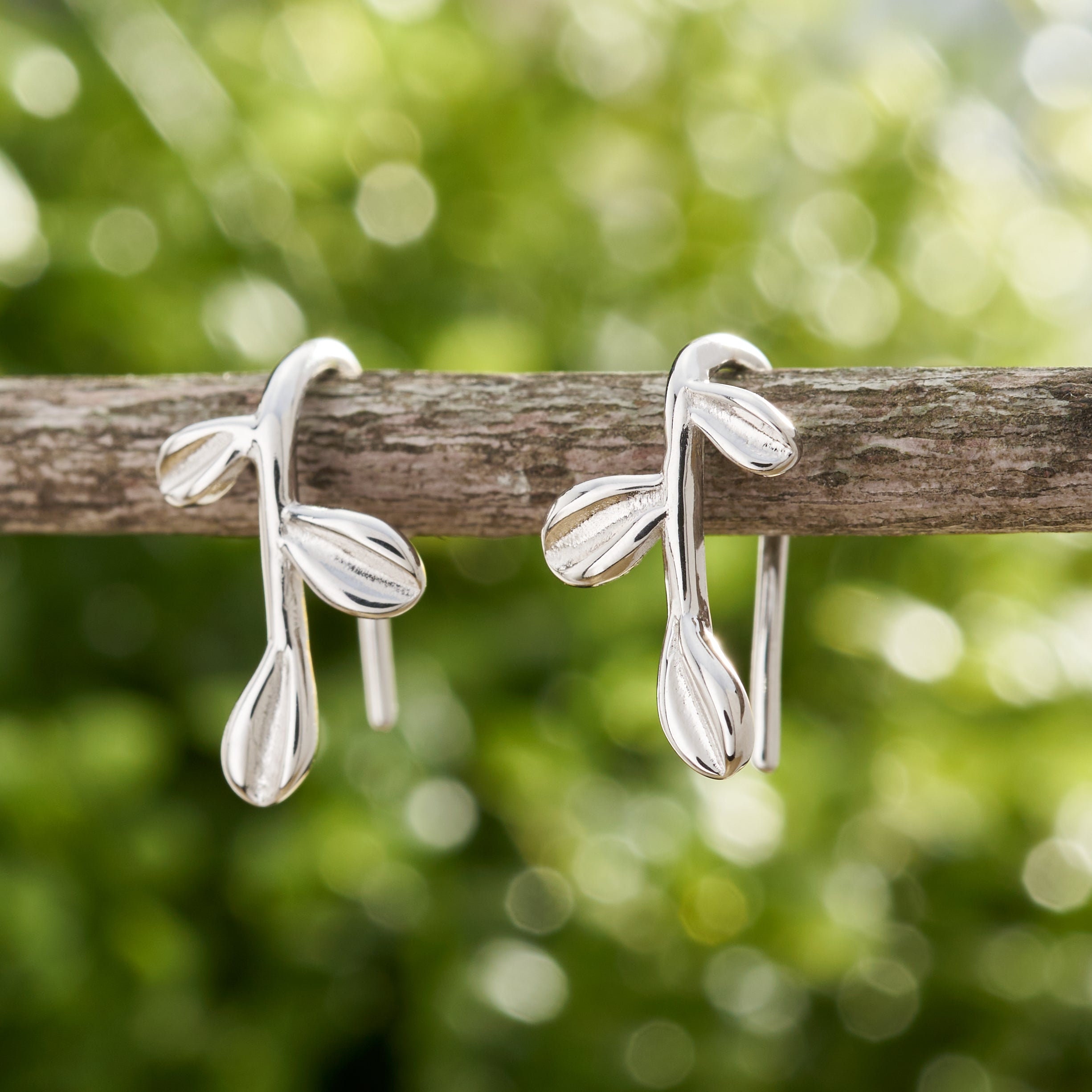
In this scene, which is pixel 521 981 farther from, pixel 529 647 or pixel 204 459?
pixel 204 459

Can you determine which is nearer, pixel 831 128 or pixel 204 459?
pixel 204 459

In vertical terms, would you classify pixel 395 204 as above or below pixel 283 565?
above

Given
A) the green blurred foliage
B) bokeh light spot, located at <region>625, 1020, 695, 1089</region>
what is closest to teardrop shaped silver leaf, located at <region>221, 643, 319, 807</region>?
the green blurred foliage

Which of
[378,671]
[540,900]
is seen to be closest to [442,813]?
[540,900]

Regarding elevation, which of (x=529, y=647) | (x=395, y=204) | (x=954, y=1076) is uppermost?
(x=395, y=204)

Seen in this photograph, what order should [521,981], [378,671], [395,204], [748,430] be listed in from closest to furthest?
1. [748,430]
2. [378,671]
3. [521,981]
4. [395,204]

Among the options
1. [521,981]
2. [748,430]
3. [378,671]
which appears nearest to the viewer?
[748,430]

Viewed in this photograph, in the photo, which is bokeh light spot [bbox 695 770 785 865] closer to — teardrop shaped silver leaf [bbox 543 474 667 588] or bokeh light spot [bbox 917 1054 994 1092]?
bokeh light spot [bbox 917 1054 994 1092]

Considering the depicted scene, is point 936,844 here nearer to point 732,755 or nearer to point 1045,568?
point 1045,568
